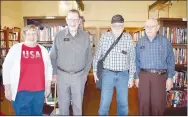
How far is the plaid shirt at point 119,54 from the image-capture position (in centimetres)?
252

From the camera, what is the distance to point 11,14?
28.6 feet

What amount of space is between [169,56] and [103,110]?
0.96m

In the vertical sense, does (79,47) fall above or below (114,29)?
below

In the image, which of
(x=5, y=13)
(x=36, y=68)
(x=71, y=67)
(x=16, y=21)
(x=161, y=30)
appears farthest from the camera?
(x=16, y=21)

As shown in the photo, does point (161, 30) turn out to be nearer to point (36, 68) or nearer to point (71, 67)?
point (71, 67)

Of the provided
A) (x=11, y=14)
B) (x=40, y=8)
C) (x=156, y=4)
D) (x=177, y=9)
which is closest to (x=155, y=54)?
(x=156, y=4)

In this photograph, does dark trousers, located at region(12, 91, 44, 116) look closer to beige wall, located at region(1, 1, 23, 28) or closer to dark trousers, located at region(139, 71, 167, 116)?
dark trousers, located at region(139, 71, 167, 116)

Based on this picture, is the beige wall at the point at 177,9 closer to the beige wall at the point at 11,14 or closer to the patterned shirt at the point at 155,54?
the beige wall at the point at 11,14

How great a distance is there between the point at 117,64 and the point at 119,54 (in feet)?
0.35

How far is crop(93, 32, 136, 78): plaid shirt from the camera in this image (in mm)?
2516

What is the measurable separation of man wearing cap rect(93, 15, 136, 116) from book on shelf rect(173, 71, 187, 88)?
1.70 m

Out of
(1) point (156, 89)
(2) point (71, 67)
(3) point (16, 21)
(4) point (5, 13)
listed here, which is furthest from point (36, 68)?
(3) point (16, 21)

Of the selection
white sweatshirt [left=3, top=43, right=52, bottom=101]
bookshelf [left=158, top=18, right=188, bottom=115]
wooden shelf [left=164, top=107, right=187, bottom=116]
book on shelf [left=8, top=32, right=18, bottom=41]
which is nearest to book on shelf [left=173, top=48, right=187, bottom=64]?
bookshelf [left=158, top=18, right=188, bottom=115]

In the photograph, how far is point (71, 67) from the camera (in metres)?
2.47
